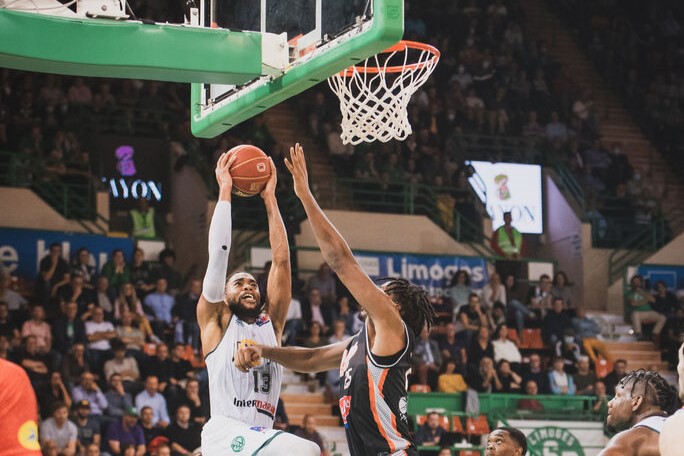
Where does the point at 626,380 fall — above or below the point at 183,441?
above

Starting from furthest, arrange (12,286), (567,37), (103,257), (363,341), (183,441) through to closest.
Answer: (567,37) < (103,257) < (12,286) < (183,441) < (363,341)

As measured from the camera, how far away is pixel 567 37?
23609 millimetres

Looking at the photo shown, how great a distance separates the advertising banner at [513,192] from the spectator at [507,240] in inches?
7.2

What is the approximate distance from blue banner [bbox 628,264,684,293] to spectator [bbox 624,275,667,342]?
0.46m

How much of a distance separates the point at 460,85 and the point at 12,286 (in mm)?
9097

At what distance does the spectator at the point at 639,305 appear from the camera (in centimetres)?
1838

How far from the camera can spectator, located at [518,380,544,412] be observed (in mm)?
15203

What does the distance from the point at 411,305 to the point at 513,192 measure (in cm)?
1402

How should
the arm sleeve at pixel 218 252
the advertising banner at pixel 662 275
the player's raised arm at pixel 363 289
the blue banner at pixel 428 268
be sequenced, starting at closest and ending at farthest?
the player's raised arm at pixel 363 289 → the arm sleeve at pixel 218 252 → the blue banner at pixel 428 268 → the advertising banner at pixel 662 275

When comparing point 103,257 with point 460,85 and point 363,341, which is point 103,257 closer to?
point 460,85

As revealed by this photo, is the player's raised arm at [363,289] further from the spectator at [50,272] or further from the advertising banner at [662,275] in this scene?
the advertising banner at [662,275]

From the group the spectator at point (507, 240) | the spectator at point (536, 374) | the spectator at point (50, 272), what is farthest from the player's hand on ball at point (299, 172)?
the spectator at point (507, 240)

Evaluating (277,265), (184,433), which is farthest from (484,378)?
(277,265)

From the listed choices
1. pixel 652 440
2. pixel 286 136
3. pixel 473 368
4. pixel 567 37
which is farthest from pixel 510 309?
pixel 652 440
